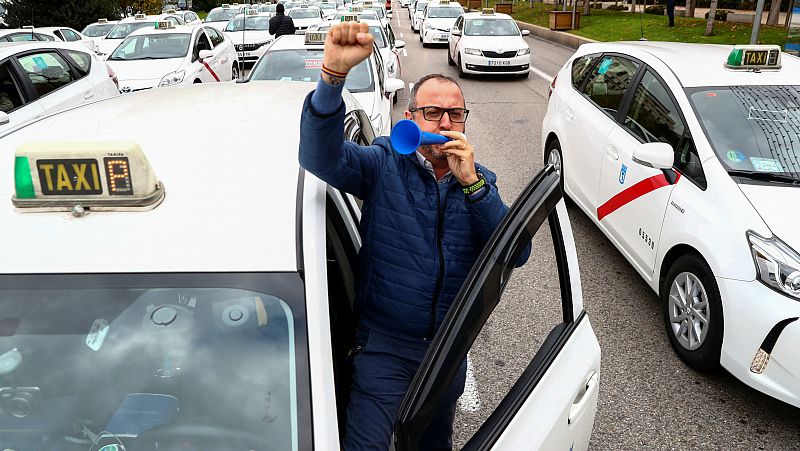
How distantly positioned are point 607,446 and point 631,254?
1643 mm

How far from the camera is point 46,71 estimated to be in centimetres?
782

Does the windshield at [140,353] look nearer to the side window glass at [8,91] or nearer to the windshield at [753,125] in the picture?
the windshield at [753,125]

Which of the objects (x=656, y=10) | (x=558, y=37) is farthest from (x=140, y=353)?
(x=656, y=10)

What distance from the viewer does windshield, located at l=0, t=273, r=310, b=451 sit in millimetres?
1765

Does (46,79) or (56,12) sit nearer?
(46,79)

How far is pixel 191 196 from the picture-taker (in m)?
1.93

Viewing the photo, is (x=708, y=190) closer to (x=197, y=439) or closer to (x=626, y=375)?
(x=626, y=375)

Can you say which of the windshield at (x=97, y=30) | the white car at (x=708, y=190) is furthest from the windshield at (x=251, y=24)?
the white car at (x=708, y=190)

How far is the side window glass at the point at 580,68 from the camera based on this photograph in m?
6.14

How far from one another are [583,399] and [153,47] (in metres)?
11.6

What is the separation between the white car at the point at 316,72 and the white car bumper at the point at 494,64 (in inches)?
254

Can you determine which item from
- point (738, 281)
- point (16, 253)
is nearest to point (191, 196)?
point (16, 253)

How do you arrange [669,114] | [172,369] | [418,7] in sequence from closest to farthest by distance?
[172,369] → [669,114] → [418,7]

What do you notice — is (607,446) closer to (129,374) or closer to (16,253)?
(129,374)
